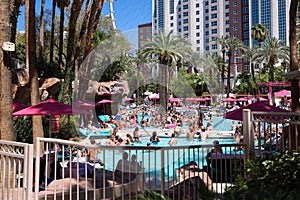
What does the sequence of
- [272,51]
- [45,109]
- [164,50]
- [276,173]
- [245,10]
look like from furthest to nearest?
[245,10], [272,51], [164,50], [45,109], [276,173]

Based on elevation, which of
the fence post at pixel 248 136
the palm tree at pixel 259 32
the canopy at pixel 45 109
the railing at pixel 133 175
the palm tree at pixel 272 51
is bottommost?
the railing at pixel 133 175

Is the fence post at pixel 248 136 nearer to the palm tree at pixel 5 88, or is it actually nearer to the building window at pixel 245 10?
the palm tree at pixel 5 88

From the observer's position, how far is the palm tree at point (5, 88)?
6656 mm

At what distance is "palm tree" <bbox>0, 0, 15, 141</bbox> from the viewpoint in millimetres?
6656

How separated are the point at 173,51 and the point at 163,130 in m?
11.4

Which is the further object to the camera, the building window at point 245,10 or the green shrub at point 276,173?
the building window at point 245,10

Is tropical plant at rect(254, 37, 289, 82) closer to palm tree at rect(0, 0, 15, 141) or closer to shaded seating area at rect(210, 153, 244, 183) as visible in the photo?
shaded seating area at rect(210, 153, 244, 183)

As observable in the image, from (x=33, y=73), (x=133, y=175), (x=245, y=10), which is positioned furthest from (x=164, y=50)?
(x=245, y=10)

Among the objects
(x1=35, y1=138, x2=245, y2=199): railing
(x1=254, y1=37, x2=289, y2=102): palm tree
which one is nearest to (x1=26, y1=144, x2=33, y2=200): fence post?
(x1=35, y1=138, x2=245, y2=199): railing

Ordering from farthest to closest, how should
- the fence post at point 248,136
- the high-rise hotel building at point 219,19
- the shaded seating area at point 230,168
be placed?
1. the high-rise hotel building at point 219,19
2. the fence post at point 248,136
3. the shaded seating area at point 230,168

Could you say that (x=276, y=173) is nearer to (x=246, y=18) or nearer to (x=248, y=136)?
(x=248, y=136)

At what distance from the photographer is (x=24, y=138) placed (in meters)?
13.0

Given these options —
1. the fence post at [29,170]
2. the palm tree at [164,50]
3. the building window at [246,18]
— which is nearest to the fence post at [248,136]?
the fence post at [29,170]

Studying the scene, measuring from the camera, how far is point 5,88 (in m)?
6.74
